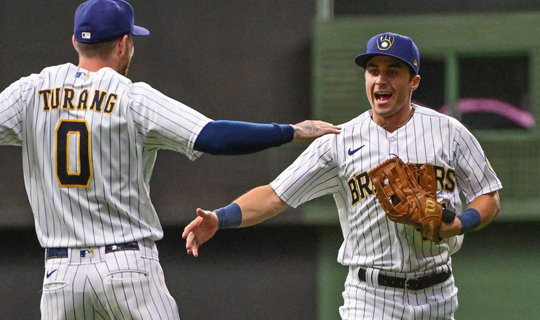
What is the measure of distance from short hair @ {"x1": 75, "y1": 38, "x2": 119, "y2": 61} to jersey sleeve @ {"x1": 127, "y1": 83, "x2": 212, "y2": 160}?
0.20m

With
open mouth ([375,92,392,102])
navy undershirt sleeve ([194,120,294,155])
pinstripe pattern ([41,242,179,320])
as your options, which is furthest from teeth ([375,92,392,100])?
pinstripe pattern ([41,242,179,320])

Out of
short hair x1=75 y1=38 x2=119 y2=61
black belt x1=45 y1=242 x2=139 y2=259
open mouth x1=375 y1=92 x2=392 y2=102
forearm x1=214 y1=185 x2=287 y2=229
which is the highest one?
short hair x1=75 y1=38 x2=119 y2=61

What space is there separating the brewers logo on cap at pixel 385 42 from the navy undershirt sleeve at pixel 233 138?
2.77 ft

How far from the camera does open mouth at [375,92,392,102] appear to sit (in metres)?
A: 3.62

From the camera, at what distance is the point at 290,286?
29.2 ft

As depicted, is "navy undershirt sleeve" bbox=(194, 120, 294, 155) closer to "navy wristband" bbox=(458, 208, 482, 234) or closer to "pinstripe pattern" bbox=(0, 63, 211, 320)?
"pinstripe pattern" bbox=(0, 63, 211, 320)

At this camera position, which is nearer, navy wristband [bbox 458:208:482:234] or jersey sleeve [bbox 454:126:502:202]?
navy wristband [bbox 458:208:482:234]

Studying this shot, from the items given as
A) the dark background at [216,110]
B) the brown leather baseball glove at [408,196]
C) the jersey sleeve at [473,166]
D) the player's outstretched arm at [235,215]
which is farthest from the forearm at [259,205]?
the dark background at [216,110]

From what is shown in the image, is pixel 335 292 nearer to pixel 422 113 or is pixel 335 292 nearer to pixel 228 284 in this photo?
pixel 228 284

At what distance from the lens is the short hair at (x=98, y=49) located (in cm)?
311

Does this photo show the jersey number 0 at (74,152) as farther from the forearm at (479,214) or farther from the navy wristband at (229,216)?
the forearm at (479,214)

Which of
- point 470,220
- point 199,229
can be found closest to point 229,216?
point 199,229

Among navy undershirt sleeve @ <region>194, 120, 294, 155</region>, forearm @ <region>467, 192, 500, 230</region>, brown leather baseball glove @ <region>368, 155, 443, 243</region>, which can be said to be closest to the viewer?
navy undershirt sleeve @ <region>194, 120, 294, 155</region>

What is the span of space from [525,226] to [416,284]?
17.9 feet
